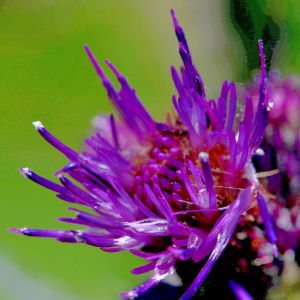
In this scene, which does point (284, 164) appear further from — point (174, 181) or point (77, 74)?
point (77, 74)

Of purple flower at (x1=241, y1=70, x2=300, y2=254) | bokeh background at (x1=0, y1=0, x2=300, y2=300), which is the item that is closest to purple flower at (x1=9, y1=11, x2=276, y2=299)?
purple flower at (x1=241, y1=70, x2=300, y2=254)

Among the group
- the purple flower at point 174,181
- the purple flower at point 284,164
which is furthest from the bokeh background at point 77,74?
the purple flower at point 174,181

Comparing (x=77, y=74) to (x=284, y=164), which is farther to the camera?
(x=77, y=74)

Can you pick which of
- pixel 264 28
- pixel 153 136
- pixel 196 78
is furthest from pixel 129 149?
pixel 264 28

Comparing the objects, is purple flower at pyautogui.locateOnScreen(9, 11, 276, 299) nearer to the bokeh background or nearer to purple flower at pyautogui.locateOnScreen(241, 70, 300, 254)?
purple flower at pyautogui.locateOnScreen(241, 70, 300, 254)

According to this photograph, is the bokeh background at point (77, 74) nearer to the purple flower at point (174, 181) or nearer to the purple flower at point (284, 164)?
the purple flower at point (284, 164)

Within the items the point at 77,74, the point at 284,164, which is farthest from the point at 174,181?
the point at 77,74
